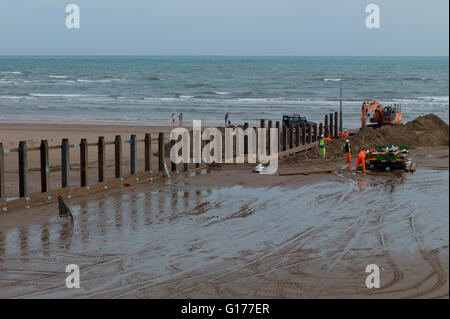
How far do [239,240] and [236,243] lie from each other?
0.22 meters

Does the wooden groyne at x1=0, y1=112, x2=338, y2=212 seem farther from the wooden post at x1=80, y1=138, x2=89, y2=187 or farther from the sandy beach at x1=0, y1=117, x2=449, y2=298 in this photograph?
the sandy beach at x1=0, y1=117, x2=449, y2=298

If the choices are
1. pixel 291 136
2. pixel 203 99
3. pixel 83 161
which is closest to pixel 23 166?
pixel 83 161

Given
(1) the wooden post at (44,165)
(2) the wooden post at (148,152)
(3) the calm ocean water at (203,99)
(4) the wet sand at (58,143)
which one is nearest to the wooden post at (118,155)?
(4) the wet sand at (58,143)

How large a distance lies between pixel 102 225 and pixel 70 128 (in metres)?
23.6

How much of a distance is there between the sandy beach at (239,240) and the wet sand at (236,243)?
0.9 inches

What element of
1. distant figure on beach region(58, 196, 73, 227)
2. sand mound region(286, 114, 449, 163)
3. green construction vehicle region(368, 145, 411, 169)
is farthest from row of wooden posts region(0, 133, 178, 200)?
sand mound region(286, 114, 449, 163)

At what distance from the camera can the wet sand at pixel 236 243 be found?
970 centimetres

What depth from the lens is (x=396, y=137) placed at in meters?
28.8

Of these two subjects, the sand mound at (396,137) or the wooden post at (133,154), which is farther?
the sand mound at (396,137)

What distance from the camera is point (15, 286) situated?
9758 mm

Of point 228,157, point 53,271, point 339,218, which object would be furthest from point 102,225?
point 228,157

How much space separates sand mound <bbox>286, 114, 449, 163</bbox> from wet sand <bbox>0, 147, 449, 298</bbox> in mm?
7805

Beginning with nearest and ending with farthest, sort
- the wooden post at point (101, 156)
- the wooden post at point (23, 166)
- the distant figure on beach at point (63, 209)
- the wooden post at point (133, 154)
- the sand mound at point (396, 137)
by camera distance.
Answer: the distant figure on beach at point (63, 209) → the wooden post at point (23, 166) → the wooden post at point (101, 156) → the wooden post at point (133, 154) → the sand mound at point (396, 137)

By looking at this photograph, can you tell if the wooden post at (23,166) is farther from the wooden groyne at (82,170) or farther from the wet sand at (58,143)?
the wet sand at (58,143)
